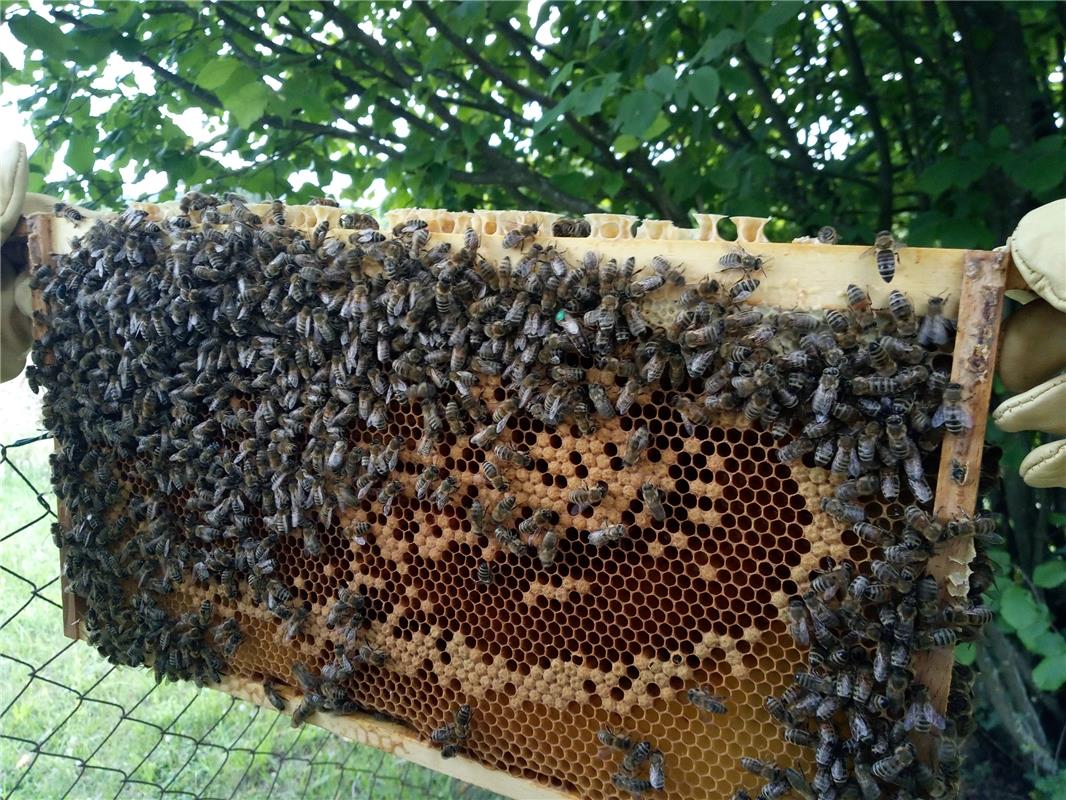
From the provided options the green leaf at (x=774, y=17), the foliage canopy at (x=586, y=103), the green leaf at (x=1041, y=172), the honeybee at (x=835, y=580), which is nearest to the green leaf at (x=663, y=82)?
the foliage canopy at (x=586, y=103)

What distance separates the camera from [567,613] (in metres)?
1.92

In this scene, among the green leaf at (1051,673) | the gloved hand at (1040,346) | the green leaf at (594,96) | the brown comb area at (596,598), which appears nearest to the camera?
the gloved hand at (1040,346)

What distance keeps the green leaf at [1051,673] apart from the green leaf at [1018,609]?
20cm

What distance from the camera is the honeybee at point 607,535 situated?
1.76 m

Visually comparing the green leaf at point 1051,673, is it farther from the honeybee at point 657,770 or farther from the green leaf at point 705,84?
the green leaf at point 705,84

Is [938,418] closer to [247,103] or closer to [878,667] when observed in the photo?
[878,667]

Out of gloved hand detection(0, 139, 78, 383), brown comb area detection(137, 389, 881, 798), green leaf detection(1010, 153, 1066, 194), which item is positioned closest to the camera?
brown comb area detection(137, 389, 881, 798)

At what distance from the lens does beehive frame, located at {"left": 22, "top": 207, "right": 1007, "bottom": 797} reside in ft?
4.72

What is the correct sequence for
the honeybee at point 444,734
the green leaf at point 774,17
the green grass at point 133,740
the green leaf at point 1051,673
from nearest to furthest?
1. the honeybee at point 444,734
2. the green leaf at point 774,17
3. the green leaf at point 1051,673
4. the green grass at point 133,740

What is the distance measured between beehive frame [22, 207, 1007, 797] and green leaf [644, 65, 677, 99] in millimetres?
884

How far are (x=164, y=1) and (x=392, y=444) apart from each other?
7.71 ft

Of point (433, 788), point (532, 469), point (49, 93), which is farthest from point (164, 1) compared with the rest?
point (433, 788)

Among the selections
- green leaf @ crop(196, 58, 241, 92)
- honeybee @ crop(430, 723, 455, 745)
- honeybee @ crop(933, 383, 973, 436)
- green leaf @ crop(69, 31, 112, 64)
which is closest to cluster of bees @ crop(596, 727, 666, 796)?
honeybee @ crop(430, 723, 455, 745)

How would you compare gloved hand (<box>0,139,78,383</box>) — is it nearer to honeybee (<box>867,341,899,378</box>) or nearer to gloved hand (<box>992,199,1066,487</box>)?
honeybee (<box>867,341,899,378</box>)
